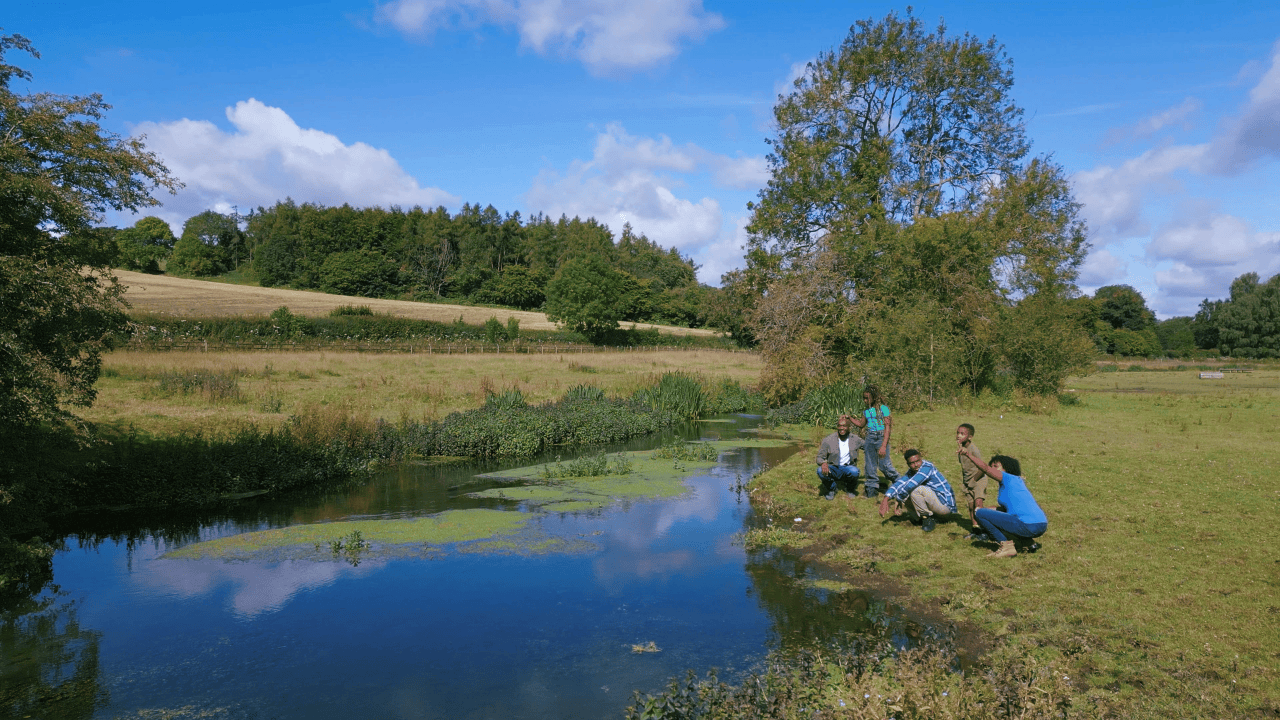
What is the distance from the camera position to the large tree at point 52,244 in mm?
8844

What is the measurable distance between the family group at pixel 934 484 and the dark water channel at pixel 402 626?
2.01 meters

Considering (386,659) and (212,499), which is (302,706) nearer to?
(386,659)

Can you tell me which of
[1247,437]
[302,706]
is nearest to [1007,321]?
[1247,437]

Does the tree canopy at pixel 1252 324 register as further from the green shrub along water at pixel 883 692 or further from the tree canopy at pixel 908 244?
the green shrub along water at pixel 883 692

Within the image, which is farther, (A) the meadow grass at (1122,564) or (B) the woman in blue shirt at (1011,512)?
(B) the woman in blue shirt at (1011,512)

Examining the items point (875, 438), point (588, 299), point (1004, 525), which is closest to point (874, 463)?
point (875, 438)

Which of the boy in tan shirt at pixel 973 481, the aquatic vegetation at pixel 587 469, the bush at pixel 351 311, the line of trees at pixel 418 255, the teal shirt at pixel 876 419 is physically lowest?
the aquatic vegetation at pixel 587 469

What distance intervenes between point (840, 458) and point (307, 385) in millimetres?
20631

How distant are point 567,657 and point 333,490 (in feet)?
33.2

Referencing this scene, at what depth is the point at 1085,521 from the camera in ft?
32.8

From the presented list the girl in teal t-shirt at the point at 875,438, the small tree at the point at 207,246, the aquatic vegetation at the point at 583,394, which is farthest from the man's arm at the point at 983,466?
the small tree at the point at 207,246

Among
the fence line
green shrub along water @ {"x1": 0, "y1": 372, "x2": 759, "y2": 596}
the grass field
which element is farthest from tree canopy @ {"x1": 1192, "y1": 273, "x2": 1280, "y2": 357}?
green shrub along water @ {"x1": 0, "y1": 372, "x2": 759, "y2": 596}

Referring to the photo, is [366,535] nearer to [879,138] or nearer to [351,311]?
[879,138]

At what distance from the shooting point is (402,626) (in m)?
7.83
